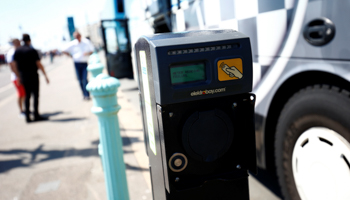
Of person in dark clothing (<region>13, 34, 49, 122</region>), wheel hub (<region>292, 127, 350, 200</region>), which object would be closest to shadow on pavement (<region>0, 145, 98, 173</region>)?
person in dark clothing (<region>13, 34, 49, 122</region>)

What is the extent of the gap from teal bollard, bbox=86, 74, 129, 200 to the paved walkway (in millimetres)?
934

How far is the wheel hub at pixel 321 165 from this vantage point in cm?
186

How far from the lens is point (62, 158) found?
4410 mm

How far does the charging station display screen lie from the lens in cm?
136

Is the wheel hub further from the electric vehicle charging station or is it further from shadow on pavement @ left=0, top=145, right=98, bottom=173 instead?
shadow on pavement @ left=0, top=145, right=98, bottom=173

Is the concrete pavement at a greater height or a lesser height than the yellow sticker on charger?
lesser

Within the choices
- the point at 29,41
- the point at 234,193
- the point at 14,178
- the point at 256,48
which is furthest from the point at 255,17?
the point at 29,41

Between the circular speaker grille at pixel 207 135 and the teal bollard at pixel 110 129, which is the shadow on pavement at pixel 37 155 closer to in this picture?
the teal bollard at pixel 110 129

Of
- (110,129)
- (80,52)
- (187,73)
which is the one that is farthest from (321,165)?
(80,52)

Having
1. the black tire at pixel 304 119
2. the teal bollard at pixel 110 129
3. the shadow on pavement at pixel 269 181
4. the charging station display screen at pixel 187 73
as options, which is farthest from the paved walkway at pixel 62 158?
the charging station display screen at pixel 187 73

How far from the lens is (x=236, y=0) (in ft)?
8.68

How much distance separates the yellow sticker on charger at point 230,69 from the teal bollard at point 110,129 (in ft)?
3.08

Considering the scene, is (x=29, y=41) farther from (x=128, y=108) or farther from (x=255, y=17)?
(x=255, y=17)

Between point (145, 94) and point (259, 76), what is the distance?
4.06 feet
